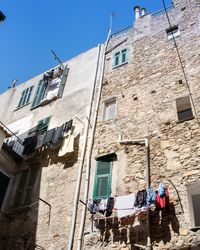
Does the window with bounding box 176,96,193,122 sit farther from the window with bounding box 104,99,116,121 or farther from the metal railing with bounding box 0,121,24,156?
the metal railing with bounding box 0,121,24,156

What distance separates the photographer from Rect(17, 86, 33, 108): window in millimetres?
17266

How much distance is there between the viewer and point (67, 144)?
467 inches

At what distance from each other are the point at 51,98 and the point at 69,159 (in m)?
4.89

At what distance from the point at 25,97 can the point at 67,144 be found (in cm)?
701

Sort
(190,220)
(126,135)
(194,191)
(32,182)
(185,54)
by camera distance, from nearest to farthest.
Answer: (190,220)
(194,191)
(126,135)
(32,182)
(185,54)

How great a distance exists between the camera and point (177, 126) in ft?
33.3

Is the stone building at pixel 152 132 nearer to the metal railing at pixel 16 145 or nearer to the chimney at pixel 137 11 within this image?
the chimney at pixel 137 11

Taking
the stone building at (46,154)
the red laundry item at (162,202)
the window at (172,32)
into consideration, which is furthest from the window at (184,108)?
the window at (172,32)

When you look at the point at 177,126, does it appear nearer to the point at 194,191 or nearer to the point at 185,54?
the point at 194,191

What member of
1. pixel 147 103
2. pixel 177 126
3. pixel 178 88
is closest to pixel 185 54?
pixel 178 88

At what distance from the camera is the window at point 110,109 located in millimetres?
12507

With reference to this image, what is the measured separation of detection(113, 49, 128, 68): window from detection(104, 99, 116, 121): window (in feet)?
8.43

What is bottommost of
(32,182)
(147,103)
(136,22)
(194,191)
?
(194,191)

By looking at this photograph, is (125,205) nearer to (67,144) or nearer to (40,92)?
(67,144)
